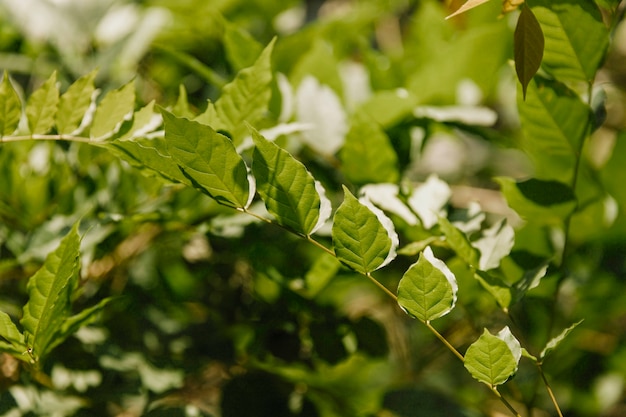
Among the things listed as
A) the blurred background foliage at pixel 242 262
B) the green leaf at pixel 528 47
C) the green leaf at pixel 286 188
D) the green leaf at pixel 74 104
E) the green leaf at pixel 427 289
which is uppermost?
the green leaf at pixel 528 47

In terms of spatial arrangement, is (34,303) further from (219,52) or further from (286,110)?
(219,52)

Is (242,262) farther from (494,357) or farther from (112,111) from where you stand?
(494,357)

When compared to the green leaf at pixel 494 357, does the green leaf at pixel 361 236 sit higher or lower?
higher

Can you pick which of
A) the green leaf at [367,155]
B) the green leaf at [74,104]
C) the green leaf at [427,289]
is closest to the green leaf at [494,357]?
the green leaf at [427,289]

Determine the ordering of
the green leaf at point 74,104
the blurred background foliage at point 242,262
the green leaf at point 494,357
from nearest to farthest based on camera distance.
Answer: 1. the green leaf at point 494,357
2. the green leaf at point 74,104
3. the blurred background foliage at point 242,262

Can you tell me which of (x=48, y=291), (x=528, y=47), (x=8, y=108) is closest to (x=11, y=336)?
(x=48, y=291)

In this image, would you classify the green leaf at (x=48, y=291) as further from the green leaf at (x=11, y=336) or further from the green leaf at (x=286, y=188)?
the green leaf at (x=286, y=188)
